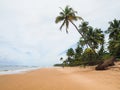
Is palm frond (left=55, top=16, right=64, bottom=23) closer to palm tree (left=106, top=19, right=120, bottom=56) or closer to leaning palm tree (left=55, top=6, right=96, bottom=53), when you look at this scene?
leaning palm tree (left=55, top=6, right=96, bottom=53)

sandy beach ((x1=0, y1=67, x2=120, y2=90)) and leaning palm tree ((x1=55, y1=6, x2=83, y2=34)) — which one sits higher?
leaning palm tree ((x1=55, y1=6, x2=83, y2=34))

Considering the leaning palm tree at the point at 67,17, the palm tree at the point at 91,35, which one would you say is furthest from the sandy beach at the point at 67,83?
the palm tree at the point at 91,35

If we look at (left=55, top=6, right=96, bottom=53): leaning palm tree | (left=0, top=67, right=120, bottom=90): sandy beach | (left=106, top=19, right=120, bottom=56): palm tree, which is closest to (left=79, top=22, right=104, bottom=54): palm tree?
(left=106, top=19, right=120, bottom=56): palm tree

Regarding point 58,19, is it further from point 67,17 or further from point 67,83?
point 67,83

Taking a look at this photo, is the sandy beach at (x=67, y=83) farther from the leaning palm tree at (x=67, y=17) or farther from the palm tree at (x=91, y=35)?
the palm tree at (x=91, y=35)

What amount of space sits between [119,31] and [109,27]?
2818 millimetres

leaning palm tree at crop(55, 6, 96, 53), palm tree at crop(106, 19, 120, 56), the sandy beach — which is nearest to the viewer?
the sandy beach

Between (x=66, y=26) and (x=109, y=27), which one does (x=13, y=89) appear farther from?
(x=109, y=27)

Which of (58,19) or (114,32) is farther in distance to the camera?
(114,32)

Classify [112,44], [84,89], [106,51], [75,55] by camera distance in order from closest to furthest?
[84,89]
[112,44]
[106,51]
[75,55]

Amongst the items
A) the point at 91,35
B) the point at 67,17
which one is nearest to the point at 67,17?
the point at 67,17

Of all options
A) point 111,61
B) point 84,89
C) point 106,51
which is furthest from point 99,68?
point 106,51

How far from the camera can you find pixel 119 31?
3950cm

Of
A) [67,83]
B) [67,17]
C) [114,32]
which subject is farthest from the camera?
[114,32]
